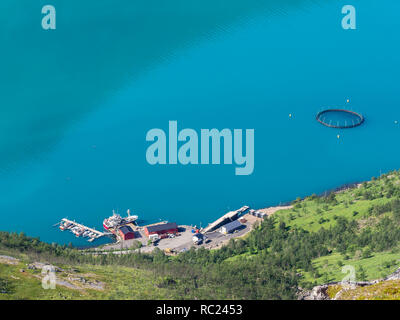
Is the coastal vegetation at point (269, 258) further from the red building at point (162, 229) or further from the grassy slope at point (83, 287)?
the red building at point (162, 229)

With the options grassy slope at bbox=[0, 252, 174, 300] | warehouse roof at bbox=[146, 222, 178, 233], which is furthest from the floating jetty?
grassy slope at bbox=[0, 252, 174, 300]

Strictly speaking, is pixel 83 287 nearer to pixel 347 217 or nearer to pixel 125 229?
pixel 125 229

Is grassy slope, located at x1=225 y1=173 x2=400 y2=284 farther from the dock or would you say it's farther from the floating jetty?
the floating jetty

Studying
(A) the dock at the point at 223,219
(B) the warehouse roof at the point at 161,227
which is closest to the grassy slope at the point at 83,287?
(B) the warehouse roof at the point at 161,227

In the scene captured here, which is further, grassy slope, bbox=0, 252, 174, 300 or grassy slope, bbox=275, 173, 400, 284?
grassy slope, bbox=275, 173, 400, 284

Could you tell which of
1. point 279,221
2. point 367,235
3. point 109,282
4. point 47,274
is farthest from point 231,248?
point 47,274
